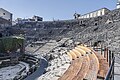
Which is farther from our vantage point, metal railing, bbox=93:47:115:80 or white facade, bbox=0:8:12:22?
white facade, bbox=0:8:12:22

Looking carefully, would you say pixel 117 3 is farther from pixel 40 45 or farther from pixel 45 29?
pixel 40 45

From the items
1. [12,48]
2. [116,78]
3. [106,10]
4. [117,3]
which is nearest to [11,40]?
[12,48]

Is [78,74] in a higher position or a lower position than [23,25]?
lower

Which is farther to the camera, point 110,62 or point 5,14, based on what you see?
point 5,14

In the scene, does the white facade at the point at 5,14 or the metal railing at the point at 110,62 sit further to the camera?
the white facade at the point at 5,14

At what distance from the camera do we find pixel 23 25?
5044 cm

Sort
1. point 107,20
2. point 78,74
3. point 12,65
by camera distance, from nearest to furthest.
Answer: point 78,74 < point 12,65 < point 107,20

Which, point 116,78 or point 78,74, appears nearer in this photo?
point 116,78

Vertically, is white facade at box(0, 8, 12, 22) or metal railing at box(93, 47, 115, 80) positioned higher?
white facade at box(0, 8, 12, 22)

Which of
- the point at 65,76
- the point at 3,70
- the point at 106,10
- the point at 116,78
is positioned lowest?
the point at 3,70

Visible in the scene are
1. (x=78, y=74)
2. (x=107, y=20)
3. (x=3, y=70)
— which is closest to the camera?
(x=78, y=74)

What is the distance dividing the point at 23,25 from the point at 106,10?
21251mm

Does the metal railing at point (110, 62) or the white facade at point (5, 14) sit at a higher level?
the white facade at point (5, 14)

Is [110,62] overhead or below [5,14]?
below
